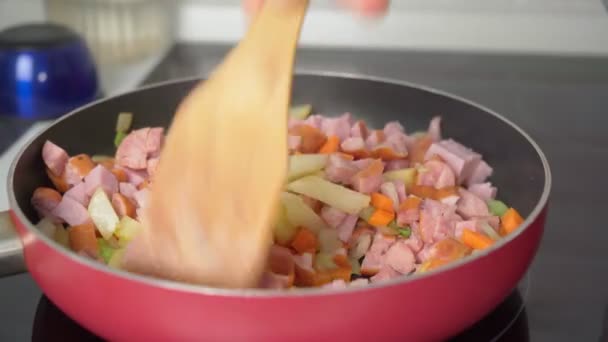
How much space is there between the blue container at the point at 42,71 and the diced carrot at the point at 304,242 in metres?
0.70

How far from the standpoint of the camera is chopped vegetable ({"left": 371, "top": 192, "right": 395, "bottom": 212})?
1011 mm

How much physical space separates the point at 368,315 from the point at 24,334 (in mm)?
395

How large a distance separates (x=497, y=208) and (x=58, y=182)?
0.58m

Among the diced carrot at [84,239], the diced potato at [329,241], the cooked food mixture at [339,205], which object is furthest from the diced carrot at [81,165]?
the diced potato at [329,241]

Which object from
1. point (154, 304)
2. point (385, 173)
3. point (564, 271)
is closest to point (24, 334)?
point (154, 304)

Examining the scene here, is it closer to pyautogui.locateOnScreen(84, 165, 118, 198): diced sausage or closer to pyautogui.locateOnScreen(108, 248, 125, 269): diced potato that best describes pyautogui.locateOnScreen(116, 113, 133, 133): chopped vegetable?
pyautogui.locateOnScreen(84, 165, 118, 198): diced sausage

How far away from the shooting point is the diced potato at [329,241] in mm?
948

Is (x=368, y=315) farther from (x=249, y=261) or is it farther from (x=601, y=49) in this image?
(x=601, y=49)

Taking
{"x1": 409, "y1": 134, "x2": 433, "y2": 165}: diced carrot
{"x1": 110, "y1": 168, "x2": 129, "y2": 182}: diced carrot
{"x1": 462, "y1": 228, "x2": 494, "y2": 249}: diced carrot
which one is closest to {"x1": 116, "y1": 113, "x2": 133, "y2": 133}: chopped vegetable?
{"x1": 110, "y1": 168, "x2": 129, "y2": 182}: diced carrot

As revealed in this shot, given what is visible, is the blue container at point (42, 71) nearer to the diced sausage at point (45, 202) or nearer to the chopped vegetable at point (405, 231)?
the diced sausage at point (45, 202)

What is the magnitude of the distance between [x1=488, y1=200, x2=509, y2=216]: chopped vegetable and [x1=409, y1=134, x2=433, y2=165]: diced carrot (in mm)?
133

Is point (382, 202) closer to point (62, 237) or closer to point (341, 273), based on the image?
point (341, 273)

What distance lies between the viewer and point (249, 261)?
2.48 feet

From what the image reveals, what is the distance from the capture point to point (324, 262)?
3.02 ft
